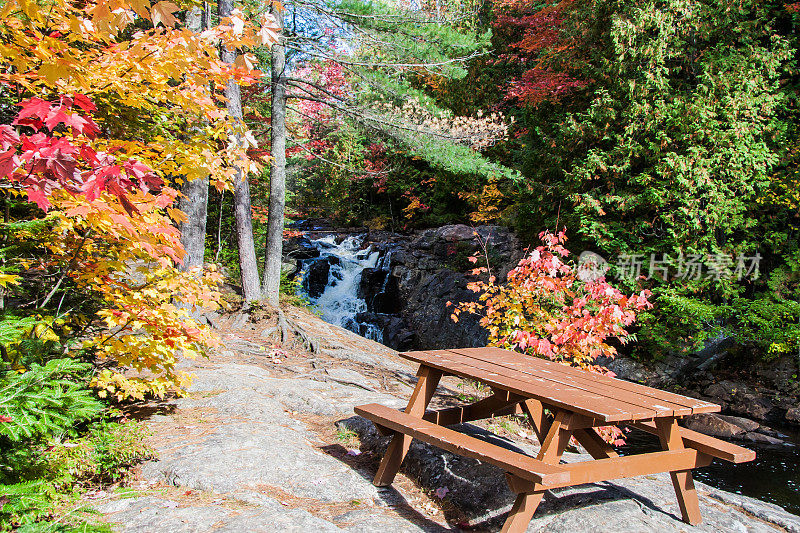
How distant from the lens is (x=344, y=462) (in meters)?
3.34

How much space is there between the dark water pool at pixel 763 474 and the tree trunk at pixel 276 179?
607 cm

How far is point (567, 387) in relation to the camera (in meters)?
2.75

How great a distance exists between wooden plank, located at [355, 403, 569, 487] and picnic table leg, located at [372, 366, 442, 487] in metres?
0.13

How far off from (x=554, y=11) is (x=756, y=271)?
746 cm

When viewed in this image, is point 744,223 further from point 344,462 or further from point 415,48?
point 344,462

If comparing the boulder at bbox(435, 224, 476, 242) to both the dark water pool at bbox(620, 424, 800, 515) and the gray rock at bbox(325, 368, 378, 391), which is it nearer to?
the dark water pool at bbox(620, 424, 800, 515)

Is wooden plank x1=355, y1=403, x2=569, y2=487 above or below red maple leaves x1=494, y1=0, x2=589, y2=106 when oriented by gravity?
below

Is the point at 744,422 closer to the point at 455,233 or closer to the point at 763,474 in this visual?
the point at 763,474

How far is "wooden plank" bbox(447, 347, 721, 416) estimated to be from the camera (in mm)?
2469

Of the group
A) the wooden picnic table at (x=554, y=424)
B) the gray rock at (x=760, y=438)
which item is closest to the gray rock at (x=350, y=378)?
the wooden picnic table at (x=554, y=424)

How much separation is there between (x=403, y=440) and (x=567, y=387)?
1014 millimetres

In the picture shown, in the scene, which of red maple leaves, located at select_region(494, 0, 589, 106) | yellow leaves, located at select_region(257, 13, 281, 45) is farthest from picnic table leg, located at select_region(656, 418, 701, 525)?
red maple leaves, located at select_region(494, 0, 589, 106)

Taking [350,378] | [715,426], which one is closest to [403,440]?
[350,378]

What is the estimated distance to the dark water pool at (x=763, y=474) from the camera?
16.8 ft
